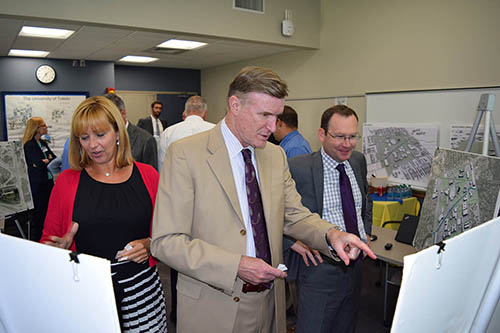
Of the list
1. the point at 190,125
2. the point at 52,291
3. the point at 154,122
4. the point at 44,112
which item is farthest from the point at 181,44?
the point at 52,291

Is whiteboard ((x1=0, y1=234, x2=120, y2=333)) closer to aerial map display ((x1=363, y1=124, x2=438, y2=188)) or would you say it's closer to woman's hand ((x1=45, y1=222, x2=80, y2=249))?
woman's hand ((x1=45, y1=222, x2=80, y2=249))

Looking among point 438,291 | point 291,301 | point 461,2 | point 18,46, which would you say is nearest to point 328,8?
point 461,2

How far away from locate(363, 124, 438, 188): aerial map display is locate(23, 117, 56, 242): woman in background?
13.8 feet

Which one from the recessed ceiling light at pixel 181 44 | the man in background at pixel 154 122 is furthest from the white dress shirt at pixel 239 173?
the man in background at pixel 154 122

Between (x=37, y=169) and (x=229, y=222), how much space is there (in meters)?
4.18

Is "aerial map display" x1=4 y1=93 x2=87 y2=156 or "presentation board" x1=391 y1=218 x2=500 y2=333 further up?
"aerial map display" x1=4 y1=93 x2=87 y2=156

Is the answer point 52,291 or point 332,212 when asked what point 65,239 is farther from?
point 332,212

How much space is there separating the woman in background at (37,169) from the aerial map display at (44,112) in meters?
2.10

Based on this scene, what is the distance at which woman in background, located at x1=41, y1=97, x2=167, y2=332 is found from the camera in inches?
62.1

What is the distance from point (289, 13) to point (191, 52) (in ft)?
6.96

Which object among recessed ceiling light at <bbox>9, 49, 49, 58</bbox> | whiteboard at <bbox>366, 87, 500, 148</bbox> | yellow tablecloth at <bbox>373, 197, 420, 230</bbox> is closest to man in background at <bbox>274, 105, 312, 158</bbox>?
yellow tablecloth at <bbox>373, 197, 420, 230</bbox>

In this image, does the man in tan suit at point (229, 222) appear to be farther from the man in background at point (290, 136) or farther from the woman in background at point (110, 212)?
the man in background at point (290, 136)

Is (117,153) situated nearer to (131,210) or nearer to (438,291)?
(131,210)

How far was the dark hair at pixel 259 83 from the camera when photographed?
1.33 m
